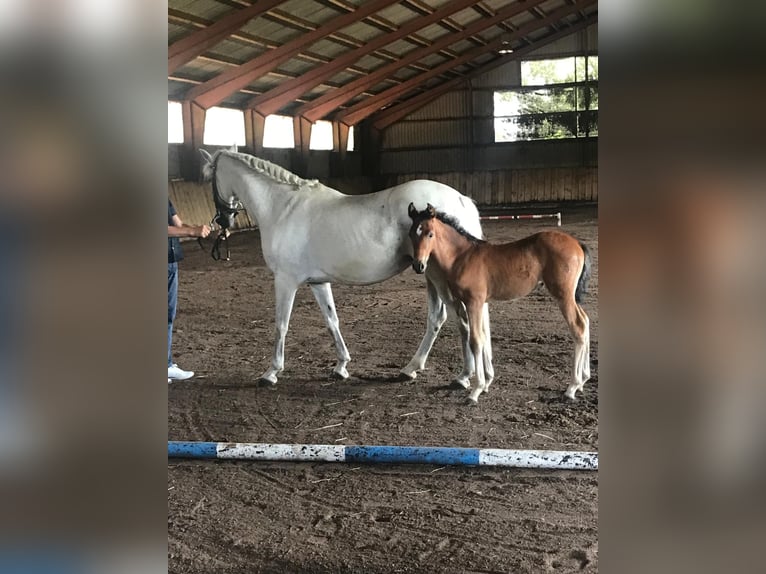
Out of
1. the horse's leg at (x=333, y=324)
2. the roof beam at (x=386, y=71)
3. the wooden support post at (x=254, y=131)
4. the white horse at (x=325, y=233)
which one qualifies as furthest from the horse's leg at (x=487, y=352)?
the wooden support post at (x=254, y=131)

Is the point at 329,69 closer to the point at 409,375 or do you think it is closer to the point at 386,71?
the point at 386,71

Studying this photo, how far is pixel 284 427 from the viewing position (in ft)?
7.55


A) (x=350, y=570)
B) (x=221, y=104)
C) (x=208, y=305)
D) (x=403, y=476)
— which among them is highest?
(x=221, y=104)

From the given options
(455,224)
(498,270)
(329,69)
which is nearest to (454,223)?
(455,224)

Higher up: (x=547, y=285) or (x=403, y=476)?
(x=547, y=285)

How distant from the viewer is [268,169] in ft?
7.50

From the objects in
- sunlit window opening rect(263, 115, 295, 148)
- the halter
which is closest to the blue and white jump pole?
the halter

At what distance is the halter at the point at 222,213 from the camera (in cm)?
229

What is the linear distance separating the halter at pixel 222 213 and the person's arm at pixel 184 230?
0.09 m
